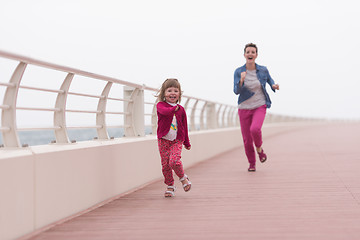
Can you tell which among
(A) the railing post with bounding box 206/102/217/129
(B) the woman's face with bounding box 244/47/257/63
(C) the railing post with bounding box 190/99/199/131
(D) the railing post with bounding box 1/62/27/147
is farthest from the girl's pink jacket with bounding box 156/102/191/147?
(A) the railing post with bounding box 206/102/217/129

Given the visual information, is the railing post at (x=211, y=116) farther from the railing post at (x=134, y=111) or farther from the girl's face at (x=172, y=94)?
the girl's face at (x=172, y=94)

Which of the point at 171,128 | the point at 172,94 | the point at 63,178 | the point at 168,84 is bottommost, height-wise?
the point at 63,178

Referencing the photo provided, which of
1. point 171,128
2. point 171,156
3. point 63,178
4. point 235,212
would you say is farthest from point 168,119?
point 63,178

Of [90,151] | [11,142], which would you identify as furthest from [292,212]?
[11,142]

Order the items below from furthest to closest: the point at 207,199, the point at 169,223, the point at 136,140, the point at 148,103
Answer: the point at 148,103 < the point at 136,140 < the point at 207,199 < the point at 169,223

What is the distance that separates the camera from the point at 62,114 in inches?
200

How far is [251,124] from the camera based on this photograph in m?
8.70

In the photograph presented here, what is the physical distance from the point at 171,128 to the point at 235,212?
4.63ft

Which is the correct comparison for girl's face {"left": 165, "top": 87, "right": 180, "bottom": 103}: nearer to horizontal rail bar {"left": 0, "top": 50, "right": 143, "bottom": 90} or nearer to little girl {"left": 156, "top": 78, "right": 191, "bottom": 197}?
little girl {"left": 156, "top": 78, "right": 191, "bottom": 197}

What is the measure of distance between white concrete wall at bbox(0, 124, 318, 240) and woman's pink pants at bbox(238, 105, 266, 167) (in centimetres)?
173

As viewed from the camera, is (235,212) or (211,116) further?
(211,116)

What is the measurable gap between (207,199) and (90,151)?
1314 millimetres

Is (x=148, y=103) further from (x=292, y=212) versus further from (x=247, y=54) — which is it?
(x=292, y=212)

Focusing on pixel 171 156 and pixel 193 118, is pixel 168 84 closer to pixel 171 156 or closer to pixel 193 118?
pixel 171 156
